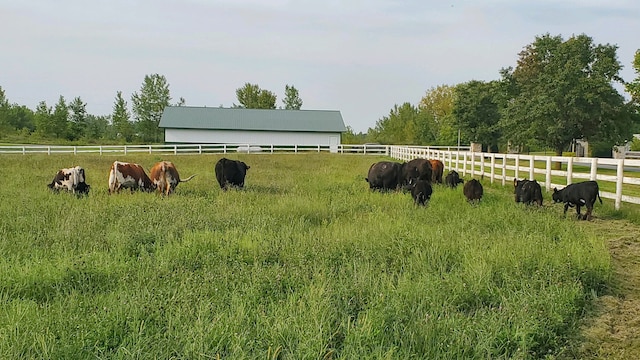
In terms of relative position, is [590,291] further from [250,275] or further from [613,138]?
[613,138]

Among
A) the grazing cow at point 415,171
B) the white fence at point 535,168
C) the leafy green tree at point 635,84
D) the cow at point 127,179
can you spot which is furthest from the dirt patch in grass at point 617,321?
the leafy green tree at point 635,84

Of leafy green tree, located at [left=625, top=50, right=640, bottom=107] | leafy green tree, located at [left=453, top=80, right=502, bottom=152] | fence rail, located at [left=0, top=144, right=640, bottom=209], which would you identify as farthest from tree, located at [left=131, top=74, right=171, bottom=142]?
leafy green tree, located at [left=625, top=50, right=640, bottom=107]

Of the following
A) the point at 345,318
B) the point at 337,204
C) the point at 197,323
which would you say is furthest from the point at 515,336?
the point at 337,204

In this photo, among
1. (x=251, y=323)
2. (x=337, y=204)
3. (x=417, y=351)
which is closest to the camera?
(x=417, y=351)

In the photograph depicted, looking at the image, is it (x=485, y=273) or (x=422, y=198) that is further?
(x=422, y=198)

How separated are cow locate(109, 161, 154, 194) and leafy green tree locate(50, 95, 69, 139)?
5762cm

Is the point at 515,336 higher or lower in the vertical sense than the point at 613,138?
lower

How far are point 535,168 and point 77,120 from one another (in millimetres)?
64354

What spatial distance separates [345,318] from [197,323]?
1.17m

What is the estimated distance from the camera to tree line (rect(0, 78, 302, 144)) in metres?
62.2

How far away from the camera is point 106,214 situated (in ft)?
27.4

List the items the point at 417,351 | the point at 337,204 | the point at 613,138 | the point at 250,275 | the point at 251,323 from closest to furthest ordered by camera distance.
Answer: the point at 417,351 → the point at 251,323 → the point at 250,275 → the point at 337,204 → the point at 613,138

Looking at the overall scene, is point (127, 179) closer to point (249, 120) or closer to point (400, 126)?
point (249, 120)

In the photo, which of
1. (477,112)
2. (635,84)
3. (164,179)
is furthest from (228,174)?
(477,112)
